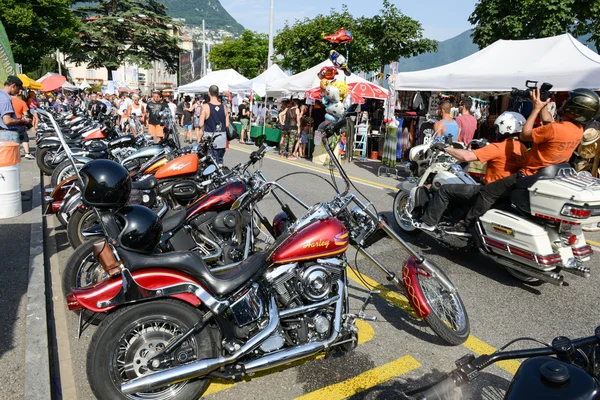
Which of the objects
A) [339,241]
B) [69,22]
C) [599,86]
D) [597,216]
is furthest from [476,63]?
[69,22]

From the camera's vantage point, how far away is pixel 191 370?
249 cm

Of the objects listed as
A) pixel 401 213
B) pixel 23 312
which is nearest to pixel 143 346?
pixel 23 312

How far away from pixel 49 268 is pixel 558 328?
17.1ft

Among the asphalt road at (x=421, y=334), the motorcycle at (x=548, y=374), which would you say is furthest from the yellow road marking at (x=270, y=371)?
the motorcycle at (x=548, y=374)

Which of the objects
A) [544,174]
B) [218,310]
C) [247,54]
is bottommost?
[218,310]

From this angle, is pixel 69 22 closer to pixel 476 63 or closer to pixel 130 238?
pixel 476 63

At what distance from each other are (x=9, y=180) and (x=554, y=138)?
6.72 meters

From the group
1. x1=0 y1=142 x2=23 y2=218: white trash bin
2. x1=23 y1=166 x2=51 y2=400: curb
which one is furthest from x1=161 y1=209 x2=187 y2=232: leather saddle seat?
x1=0 y1=142 x2=23 y2=218: white trash bin

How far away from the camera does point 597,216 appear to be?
402cm

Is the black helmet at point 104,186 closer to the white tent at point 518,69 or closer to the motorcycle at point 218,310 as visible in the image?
the motorcycle at point 218,310

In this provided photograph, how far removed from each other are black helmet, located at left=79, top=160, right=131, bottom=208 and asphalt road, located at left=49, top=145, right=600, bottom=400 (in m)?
1.28

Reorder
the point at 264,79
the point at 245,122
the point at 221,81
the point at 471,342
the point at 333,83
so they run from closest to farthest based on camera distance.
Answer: the point at 471,342
the point at 333,83
the point at 264,79
the point at 245,122
the point at 221,81

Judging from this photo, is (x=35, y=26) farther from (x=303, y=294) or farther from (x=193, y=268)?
(x=303, y=294)

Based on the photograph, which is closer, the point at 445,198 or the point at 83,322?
the point at 83,322
